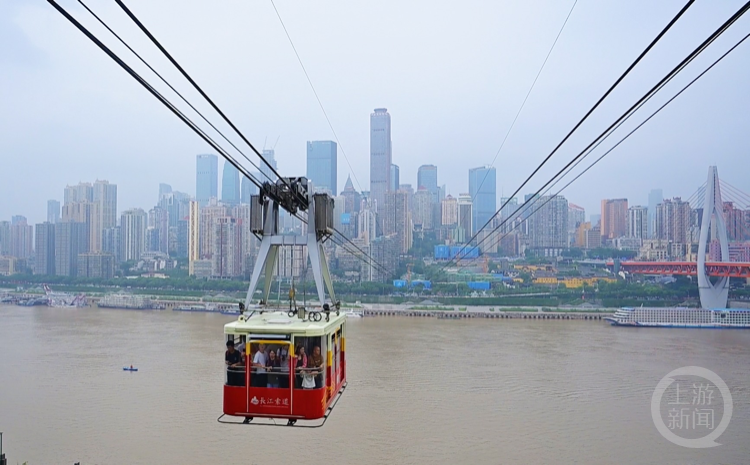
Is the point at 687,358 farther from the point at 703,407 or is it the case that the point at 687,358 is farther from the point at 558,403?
the point at 558,403

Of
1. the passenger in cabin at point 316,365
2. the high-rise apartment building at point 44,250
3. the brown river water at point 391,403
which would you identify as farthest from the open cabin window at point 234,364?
the high-rise apartment building at point 44,250

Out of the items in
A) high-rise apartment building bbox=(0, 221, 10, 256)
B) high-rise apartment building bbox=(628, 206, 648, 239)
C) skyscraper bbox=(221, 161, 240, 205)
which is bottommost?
high-rise apartment building bbox=(0, 221, 10, 256)

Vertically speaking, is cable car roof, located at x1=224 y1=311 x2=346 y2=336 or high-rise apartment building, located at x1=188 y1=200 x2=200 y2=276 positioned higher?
high-rise apartment building, located at x1=188 y1=200 x2=200 y2=276

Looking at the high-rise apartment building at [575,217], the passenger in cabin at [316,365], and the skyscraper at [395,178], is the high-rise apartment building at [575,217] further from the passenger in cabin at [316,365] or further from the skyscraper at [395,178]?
the passenger in cabin at [316,365]

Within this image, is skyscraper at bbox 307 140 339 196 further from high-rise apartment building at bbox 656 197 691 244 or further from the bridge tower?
the bridge tower

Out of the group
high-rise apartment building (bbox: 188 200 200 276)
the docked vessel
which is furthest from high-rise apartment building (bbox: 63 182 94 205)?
the docked vessel

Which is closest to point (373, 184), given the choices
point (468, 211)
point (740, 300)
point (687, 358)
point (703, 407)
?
point (468, 211)
